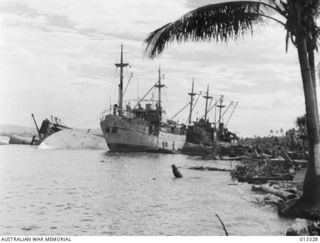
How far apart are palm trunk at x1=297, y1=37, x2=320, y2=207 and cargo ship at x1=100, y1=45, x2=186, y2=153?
8056 centimetres

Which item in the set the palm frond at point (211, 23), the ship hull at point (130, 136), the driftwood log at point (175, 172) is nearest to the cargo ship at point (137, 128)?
the ship hull at point (130, 136)

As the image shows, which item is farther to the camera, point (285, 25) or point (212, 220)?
point (212, 220)

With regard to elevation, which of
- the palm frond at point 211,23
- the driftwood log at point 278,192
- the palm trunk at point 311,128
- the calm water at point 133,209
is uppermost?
the palm frond at point 211,23

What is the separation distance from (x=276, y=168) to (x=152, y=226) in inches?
689

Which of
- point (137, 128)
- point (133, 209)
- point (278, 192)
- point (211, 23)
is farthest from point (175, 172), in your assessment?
point (137, 128)

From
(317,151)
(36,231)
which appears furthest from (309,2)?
(36,231)

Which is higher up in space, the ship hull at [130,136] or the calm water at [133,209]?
the ship hull at [130,136]

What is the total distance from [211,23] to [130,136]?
8468 centimetres

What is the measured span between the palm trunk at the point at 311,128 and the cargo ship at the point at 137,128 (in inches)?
3172

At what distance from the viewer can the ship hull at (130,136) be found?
323 feet

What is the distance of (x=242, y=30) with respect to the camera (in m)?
16.1

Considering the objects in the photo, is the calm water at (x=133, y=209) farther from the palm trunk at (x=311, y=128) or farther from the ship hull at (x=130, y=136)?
the ship hull at (x=130, y=136)

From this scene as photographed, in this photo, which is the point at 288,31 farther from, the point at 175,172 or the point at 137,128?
the point at 137,128

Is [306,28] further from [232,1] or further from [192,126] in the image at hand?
[192,126]
